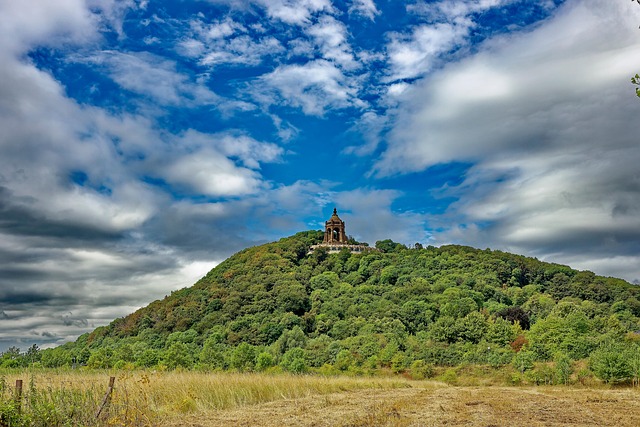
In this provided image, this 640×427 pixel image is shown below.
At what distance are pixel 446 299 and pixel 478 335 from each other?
2172 centimetres

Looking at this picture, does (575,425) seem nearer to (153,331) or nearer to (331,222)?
(153,331)

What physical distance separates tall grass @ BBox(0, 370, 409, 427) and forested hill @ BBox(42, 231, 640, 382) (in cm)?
3615

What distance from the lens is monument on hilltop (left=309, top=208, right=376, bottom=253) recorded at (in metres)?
166

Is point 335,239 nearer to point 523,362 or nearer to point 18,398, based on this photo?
point 523,362

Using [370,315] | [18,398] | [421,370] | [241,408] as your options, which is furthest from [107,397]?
[370,315]

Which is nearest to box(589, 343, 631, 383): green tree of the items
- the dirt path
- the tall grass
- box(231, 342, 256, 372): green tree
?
the dirt path

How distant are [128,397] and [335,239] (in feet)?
512

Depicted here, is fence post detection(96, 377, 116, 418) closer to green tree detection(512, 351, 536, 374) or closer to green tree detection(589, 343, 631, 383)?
green tree detection(589, 343, 631, 383)

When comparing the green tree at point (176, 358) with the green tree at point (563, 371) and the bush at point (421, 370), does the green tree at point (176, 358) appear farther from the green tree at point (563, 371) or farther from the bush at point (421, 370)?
the green tree at point (563, 371)

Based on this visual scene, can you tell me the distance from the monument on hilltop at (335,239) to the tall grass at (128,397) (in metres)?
138

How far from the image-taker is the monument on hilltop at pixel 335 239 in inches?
6540

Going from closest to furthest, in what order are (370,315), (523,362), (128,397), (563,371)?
(128,397) → (563,371) → (523,362) → (370,315)

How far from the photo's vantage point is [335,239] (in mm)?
173250

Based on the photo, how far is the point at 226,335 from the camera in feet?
326
